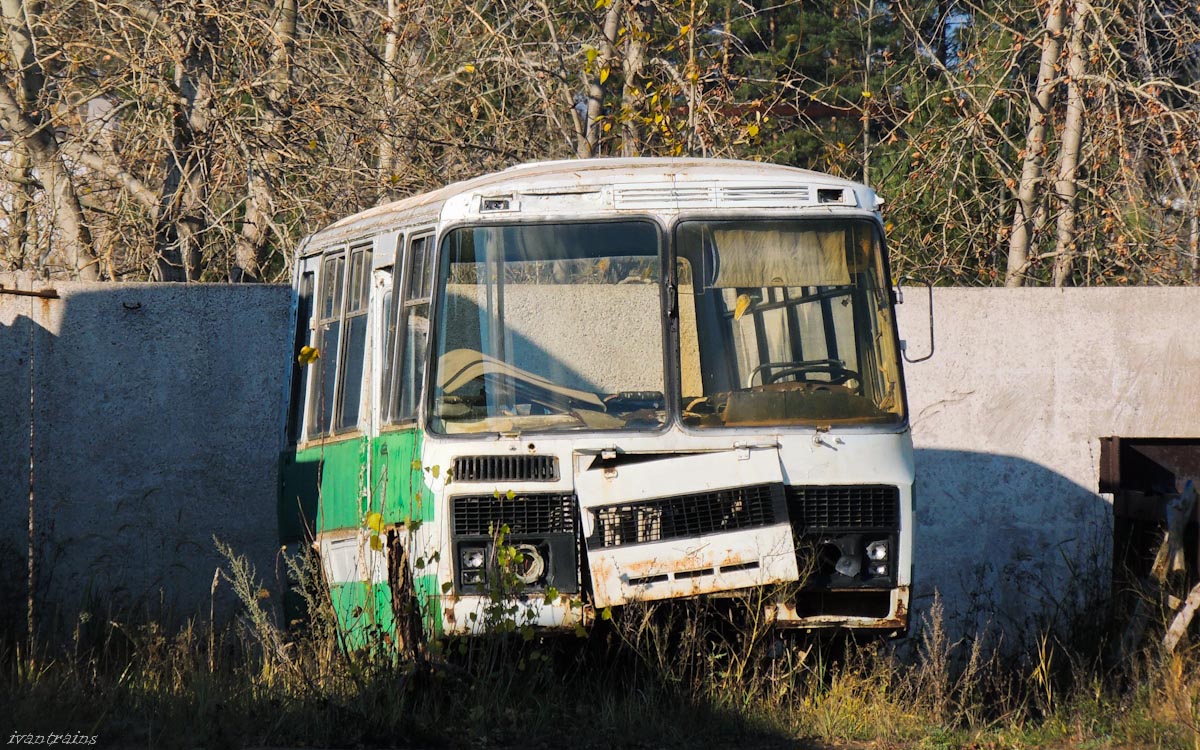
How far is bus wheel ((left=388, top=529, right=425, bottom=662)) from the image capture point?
6.58m

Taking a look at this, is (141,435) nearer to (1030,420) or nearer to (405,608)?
(405,608)

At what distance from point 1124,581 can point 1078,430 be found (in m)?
1.23

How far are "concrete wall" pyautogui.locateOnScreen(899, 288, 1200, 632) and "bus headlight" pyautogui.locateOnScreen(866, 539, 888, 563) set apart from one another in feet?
12.0

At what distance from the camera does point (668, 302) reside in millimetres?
6793

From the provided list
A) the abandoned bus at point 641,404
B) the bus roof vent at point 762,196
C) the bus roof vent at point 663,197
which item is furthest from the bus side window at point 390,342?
the bus roof vent at point 762,196

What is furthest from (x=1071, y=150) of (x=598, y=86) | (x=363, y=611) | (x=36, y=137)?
(x=36, y=137)

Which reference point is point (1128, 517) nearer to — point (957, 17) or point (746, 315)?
point (746, 315)

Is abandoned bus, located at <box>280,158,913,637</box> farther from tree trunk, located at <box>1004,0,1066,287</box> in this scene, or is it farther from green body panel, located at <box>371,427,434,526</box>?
tree trunk, located at <box>1004,0,1066,287</box>

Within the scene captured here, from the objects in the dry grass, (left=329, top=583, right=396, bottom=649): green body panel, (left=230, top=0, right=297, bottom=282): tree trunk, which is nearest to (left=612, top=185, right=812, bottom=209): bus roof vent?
the dry grass

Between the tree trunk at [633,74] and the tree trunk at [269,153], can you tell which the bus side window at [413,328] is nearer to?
the tree trunk at [633,74]

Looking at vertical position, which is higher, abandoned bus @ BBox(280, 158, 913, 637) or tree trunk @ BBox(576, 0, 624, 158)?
tree trunk @ BBox(576, 0, 624, 158)

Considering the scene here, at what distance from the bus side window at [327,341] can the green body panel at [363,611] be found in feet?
3.16

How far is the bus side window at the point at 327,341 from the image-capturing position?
841 cm

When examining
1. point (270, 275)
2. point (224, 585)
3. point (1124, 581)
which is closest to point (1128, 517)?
point (1124, 581)
